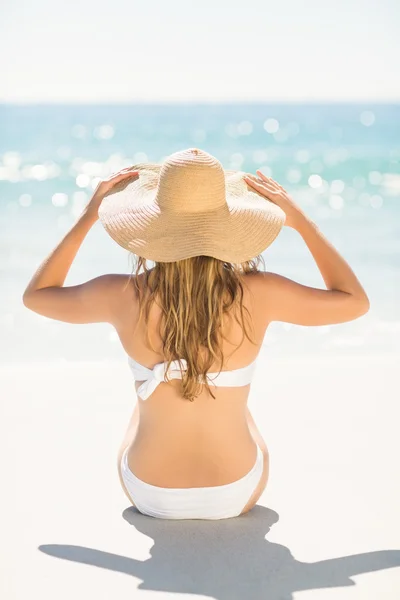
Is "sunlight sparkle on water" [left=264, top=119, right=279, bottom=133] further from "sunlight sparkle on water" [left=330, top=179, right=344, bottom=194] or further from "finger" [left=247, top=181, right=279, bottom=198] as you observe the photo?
"finger" [left=247, top=181, right=279, bottom=198]

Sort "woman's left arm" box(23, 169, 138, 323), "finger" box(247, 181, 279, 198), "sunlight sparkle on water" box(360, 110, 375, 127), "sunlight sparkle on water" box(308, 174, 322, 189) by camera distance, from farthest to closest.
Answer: "sunlight sparkle on water" box(360, 110, 375, 127) → "sunlight sparkle on water" box(308, 174, 322, 189) → "finger" box(247, 181, 279, 198) → "woman's left arm" box(23, 169, 138, 323)

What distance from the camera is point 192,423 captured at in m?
2.66

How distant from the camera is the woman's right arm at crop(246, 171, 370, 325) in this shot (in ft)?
8.46

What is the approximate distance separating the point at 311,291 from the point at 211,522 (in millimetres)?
821

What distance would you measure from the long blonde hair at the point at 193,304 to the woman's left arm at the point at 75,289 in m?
0.11

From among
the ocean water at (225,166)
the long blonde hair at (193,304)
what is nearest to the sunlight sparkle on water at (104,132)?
the ocean water at (225,166)

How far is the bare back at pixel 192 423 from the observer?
2.58m

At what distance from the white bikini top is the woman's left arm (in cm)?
19

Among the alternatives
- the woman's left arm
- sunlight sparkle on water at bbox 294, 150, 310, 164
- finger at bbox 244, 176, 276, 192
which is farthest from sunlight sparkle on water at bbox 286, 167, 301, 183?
the woman's left arm

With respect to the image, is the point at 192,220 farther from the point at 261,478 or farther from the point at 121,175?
the point at 261,478

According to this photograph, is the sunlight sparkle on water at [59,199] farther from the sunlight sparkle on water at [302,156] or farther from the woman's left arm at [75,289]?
the woman's left arm at [75,289]

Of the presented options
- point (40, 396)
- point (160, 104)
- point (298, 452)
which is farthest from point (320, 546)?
point (160, 104)

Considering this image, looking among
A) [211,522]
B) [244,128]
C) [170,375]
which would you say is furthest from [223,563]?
[244,128]

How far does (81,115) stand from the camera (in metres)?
22.9
